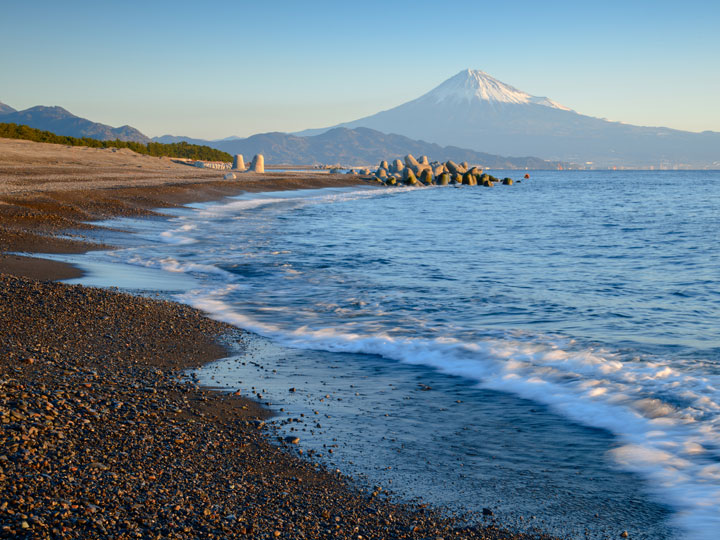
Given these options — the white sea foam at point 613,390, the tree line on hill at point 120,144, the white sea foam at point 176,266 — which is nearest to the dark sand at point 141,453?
the white sea foam at point 613,390

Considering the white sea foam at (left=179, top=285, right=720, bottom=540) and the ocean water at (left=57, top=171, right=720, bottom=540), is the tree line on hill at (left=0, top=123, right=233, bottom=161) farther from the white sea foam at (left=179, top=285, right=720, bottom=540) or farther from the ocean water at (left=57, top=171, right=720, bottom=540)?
the white sea foam at (left=179, top=285, right=720, bottom=540)

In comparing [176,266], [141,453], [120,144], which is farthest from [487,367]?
[120,144]

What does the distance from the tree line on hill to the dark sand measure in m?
57.7

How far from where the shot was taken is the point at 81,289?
9727 mm

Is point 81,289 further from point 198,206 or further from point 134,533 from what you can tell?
point 198,206

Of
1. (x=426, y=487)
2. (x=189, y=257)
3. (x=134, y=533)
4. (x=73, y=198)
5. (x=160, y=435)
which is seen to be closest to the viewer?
(x=134, y=533)

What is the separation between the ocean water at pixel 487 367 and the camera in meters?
4.75

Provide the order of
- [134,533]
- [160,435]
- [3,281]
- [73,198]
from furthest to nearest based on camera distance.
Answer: [73,198] < [3,281] < [160,435] < [134,533]

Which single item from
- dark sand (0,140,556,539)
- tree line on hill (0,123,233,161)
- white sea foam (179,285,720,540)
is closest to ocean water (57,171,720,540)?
white sea foam (179,285,720,540)

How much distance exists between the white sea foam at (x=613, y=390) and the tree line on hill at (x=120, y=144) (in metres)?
58.7

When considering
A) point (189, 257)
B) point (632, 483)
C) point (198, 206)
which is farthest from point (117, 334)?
point (198, 206)

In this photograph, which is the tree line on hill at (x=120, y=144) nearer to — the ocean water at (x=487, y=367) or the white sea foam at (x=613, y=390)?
the ocean water at (x=487, y=367)

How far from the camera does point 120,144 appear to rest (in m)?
77.4

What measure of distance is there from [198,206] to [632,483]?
29791 millimetres
